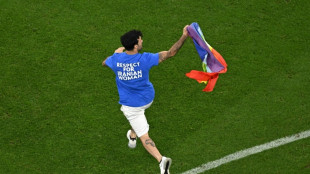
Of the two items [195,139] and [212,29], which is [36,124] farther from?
[212,29]

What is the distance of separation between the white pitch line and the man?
2.02 feet

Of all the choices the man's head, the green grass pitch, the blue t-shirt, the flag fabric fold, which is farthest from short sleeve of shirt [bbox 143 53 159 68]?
the green grass pitch

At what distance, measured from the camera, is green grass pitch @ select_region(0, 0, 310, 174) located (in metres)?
9.16

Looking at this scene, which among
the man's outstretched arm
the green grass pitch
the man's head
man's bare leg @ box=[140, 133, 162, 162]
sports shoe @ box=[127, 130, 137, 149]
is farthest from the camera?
sports shoe @ box=[127, 130, 137, 149]

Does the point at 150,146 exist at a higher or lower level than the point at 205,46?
lower

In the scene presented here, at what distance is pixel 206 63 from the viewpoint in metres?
8.34

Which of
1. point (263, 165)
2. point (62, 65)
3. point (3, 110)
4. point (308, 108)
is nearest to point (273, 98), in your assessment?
point (308, 108)

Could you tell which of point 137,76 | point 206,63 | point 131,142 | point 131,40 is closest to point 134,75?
point 137,76

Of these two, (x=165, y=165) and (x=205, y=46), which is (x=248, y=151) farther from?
(x=205, y=46)

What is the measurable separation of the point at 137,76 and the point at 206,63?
1.06 m

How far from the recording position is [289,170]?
8.68 metres

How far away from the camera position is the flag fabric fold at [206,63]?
8047 millimetres

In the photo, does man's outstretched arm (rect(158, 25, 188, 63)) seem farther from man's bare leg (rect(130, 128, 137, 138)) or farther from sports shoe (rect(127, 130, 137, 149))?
sports shoe (rect(127, 130, 137, 149))

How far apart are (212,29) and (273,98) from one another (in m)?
2.22
